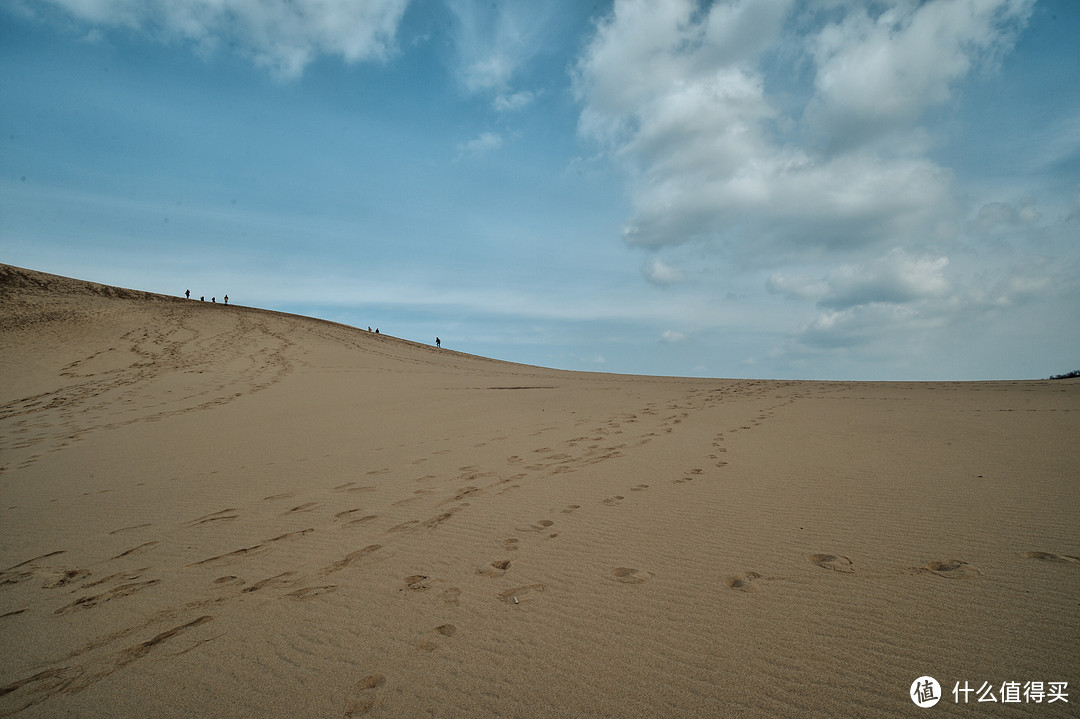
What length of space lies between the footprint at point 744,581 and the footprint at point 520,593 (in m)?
1.02

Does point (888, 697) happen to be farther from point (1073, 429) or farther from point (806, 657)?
point (1073, 429)

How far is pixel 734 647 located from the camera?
2.08 meters

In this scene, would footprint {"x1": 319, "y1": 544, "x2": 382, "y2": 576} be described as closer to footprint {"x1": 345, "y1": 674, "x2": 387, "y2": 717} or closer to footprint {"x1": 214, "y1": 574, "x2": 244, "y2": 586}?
footprint {"x1": 214, "y1": 574, "x2": 244, "y2": 586}

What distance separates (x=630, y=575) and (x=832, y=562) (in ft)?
3.79

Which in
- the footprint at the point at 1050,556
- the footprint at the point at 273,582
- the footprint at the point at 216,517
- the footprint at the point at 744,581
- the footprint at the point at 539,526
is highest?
the footprint at the point at 1050,556

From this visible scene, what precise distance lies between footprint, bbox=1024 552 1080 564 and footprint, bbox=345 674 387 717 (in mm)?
3445

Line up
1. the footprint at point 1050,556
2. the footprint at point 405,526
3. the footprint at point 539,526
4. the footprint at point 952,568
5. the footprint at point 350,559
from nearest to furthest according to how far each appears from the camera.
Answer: the footprint at point 952,568 < the footprint at point 1050,556 < the footprint at point 350,559 < the footprint at point 539,526 < the footprint at point 405,526

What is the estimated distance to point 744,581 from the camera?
2.66 metres

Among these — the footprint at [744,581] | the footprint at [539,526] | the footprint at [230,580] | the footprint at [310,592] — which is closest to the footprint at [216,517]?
the footprint at [230,580]

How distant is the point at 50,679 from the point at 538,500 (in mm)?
3056

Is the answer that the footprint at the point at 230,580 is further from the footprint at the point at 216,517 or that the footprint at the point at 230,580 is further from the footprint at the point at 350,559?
the footprint at the point at 216,517

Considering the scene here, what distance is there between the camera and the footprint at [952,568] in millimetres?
2561

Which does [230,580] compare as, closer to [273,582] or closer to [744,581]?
[273,582]

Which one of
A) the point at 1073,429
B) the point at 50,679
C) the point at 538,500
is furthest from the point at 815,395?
the point at 50,679
